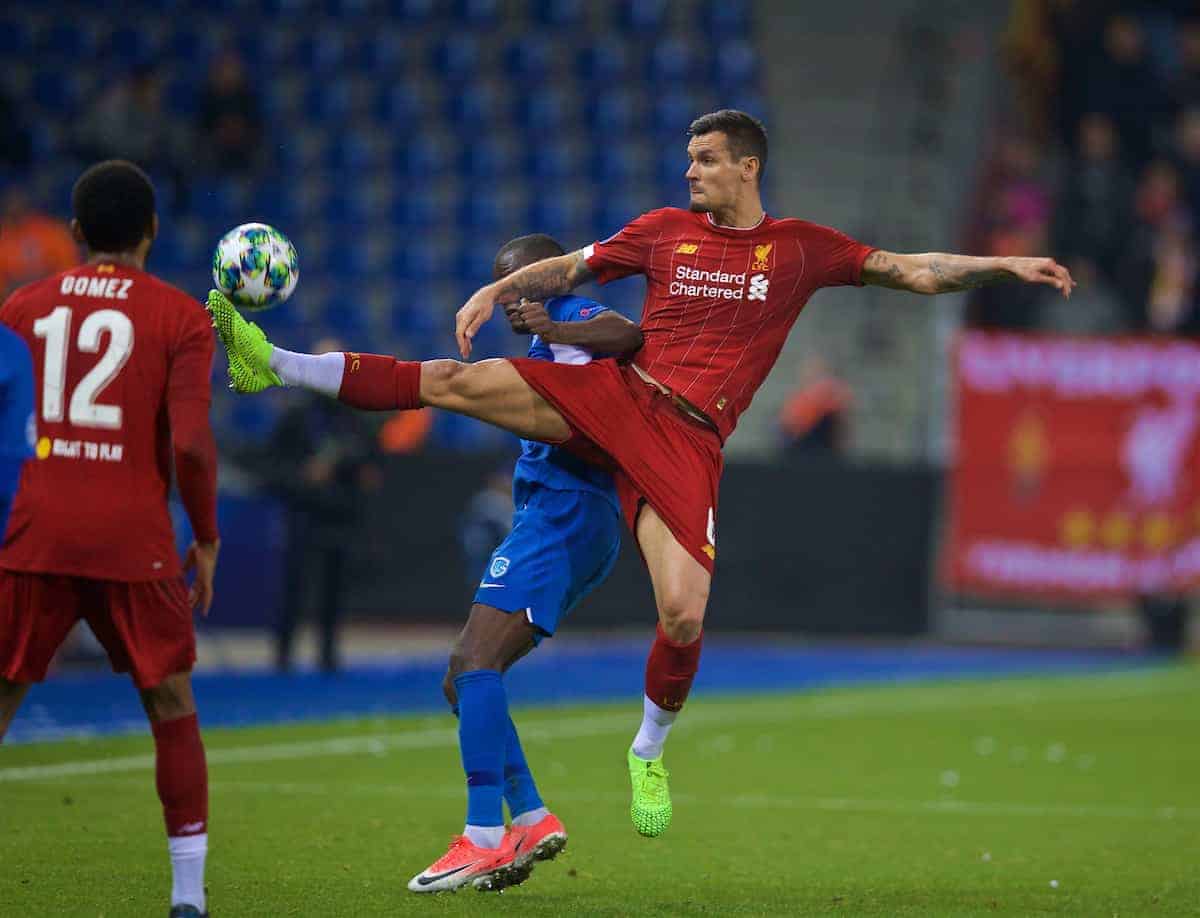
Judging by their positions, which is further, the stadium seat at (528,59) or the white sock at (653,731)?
the stadium seat at (528,59)

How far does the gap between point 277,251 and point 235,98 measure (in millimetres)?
14432

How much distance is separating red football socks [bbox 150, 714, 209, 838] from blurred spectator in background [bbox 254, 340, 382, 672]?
398 inches

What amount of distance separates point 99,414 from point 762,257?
2.88 meters

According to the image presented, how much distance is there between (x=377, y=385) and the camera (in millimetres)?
6895

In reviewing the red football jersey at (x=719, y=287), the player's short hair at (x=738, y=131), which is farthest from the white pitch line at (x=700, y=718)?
the player's short hair at (x=738, y=131)

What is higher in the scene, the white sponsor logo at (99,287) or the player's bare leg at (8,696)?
the white sponsor logo at (99,287)

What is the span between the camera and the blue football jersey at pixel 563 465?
7.30 metres

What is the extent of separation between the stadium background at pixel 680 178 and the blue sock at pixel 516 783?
1174cm

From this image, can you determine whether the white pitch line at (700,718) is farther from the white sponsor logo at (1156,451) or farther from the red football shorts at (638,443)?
the red football shorts at (638,443)

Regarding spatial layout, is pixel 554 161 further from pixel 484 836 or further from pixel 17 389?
pixel 17 389

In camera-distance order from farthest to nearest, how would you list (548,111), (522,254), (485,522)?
(548,111), (485,522), (522,254)

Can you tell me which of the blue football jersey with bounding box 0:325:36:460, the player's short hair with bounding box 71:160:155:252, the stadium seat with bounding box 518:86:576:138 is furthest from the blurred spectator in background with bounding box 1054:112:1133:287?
the blue football jersey with bounding box 0:325:36:460

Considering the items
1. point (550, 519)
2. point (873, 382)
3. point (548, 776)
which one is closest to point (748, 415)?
point (873, 382)

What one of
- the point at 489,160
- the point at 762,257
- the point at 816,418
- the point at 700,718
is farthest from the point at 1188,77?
the point at 762,257
